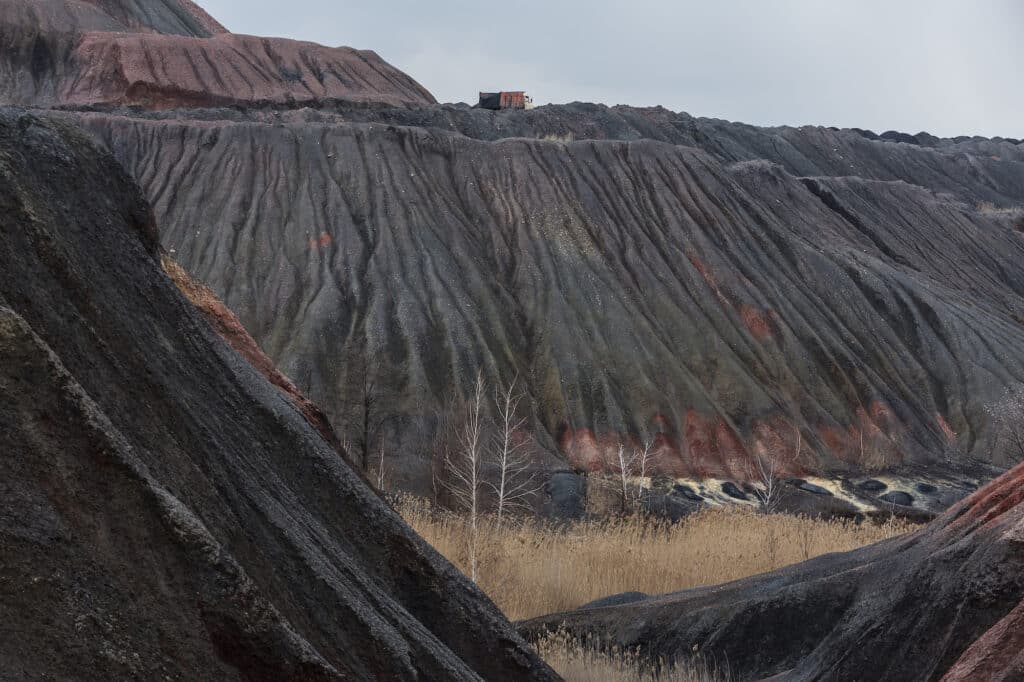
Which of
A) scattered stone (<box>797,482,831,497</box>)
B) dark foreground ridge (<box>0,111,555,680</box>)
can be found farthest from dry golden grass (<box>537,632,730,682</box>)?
scattered stone (<box>797,482,831,497</box>)

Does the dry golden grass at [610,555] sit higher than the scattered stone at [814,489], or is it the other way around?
the dry golden grass at [610,555]

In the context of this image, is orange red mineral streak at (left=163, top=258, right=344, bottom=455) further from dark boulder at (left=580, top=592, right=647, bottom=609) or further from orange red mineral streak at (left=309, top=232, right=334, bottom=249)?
orange red mineral streak at (left=309, top=232, right=334, bottom=249)

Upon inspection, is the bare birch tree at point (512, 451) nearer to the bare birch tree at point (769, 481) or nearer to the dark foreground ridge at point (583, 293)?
the dark foreground ridge at point (583, 293)

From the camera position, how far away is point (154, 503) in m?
3.51

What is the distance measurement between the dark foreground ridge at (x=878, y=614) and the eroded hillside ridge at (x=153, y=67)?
51.0 meters

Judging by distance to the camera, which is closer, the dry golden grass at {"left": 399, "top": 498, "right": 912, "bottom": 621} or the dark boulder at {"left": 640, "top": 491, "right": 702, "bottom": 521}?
the dry golden grass at {"left": 399, "top": 498, "right": 912, "bottom": 621}

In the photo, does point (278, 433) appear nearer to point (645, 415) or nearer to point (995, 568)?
point (995, 568)

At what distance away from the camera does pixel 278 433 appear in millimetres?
5996

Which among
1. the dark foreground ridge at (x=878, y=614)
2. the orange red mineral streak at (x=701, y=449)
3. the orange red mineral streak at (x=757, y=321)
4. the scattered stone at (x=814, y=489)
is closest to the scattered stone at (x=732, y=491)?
the orange red mineral streak at (x=701, y=449)

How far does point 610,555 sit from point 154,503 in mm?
13063

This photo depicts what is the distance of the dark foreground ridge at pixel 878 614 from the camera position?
575cm

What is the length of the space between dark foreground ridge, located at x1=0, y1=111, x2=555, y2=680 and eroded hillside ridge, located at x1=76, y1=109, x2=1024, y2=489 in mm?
26091

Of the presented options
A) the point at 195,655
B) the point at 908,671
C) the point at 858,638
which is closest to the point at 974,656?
the point at 908,671

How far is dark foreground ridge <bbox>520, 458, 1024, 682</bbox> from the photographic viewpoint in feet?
18.9
